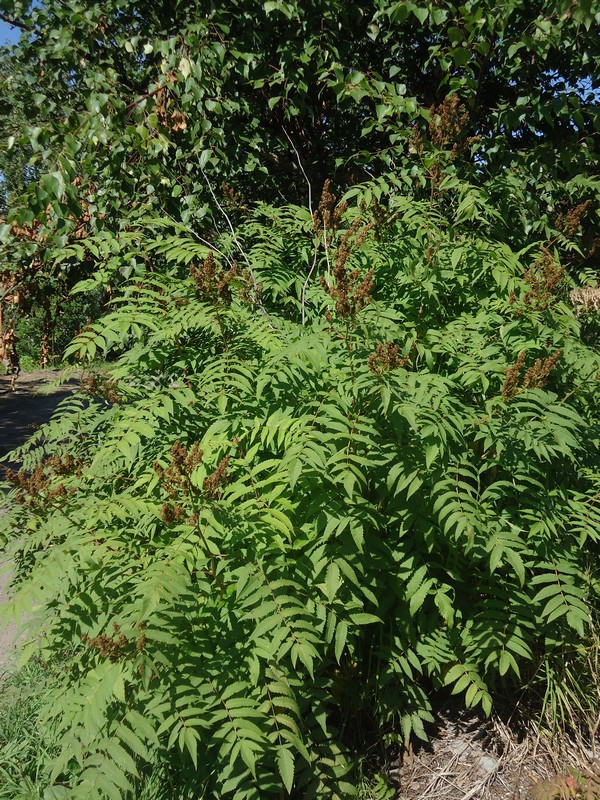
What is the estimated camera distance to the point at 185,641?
6.89 ft

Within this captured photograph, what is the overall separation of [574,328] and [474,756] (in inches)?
80.2

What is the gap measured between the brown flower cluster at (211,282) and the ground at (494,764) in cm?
87

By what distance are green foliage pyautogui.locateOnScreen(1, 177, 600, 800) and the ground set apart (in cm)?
17

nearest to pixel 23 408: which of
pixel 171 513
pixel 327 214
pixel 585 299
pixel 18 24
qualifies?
pixel 18 24

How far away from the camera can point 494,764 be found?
277 centimetres

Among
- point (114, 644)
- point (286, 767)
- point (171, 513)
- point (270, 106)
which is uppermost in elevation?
point (270, 106)

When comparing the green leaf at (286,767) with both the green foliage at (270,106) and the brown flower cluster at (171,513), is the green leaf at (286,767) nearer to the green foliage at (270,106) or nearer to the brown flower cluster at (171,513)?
the brown flower cluster at (171,513)

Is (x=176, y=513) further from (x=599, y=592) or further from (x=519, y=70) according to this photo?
(x=519, y=70)

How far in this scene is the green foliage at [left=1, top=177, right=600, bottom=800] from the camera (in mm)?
2049

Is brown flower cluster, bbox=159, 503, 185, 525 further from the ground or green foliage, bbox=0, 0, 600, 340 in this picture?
green foliage, bbox=0, 0, 600, 340

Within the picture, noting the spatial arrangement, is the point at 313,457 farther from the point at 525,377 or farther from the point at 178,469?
the point at 525,377

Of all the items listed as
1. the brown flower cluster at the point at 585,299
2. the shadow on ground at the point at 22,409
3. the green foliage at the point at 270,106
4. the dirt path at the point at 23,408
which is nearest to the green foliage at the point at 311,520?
the green foliage at the point at 270,106

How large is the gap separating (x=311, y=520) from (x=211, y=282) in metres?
1.12

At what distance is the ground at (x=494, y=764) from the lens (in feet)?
8.66
